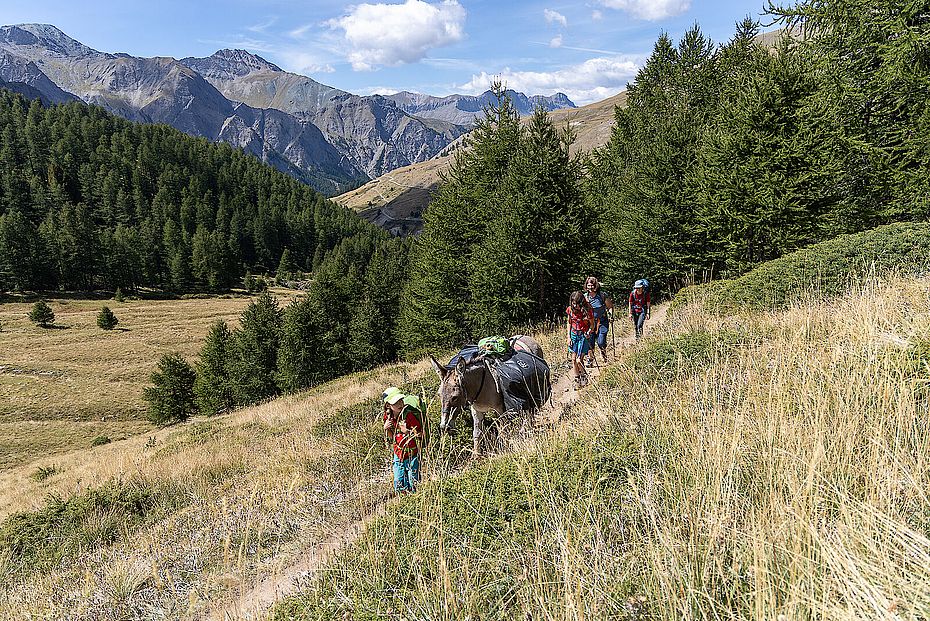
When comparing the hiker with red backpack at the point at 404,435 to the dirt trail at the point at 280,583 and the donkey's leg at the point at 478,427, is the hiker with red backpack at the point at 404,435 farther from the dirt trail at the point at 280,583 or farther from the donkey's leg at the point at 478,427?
the donkey's leg at the point at 478,427

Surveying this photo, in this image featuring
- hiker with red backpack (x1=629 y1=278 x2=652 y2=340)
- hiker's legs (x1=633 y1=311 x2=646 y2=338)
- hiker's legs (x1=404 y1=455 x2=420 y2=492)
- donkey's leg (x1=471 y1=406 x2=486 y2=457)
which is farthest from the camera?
hiker's legs (x1=633 y1=311 x2=646 y2=338)

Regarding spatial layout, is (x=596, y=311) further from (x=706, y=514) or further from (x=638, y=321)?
(x=706, y=514)

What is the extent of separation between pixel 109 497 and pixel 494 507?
37.9 ft

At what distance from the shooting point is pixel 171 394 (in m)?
47.0

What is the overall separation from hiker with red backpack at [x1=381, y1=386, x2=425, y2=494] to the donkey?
45cm

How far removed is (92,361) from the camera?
176 feet

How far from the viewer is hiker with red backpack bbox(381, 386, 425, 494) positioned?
6.61 m

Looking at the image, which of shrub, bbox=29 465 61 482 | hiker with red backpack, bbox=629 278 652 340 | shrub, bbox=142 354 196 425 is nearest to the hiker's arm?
hiker with red backpack, bbox=629 278 652 340

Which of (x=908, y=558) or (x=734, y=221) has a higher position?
(x=734, y=221)

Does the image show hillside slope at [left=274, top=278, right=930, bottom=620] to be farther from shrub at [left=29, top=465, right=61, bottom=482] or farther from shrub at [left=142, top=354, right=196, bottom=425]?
shrub at [left=142, top=354, right=196, bottom=425]

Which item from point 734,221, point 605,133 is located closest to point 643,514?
point 734,221

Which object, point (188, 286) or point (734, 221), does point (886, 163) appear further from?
point (188, 286)

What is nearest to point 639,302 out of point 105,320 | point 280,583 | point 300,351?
point 280,583

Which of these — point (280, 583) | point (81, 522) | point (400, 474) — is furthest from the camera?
point (81, 522)
